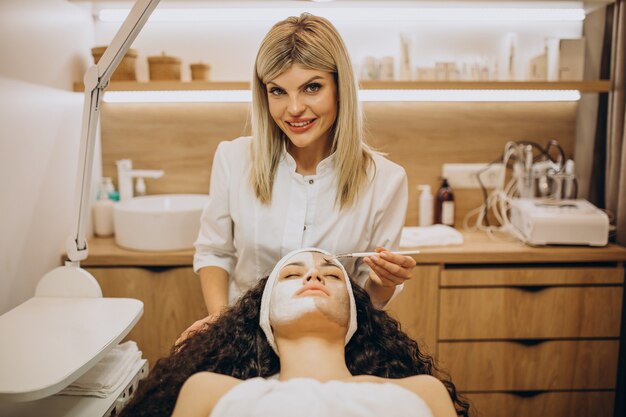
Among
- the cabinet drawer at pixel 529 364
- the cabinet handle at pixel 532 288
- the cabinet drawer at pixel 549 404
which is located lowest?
A: the cabinet drawer at pixel 549 404

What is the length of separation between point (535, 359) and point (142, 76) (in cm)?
221

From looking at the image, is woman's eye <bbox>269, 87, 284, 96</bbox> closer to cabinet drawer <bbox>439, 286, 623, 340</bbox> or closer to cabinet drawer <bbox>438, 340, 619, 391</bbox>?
cabinet drawer <bbox>439, 286, 623, 340</bbox>

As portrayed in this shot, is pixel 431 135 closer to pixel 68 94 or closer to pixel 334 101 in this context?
pixel 334 101

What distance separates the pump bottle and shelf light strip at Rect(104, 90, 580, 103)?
415 millimetres

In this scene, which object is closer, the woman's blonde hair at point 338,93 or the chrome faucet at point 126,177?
the woman's blonde hair at point 338,93

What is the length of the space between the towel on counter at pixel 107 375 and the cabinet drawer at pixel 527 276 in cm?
133

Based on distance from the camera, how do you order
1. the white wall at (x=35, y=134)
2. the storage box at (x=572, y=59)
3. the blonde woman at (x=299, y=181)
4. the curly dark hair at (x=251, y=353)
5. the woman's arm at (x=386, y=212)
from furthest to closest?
the storage box at (x=572, y=59)
the white wall at (x=35, y=134)
the woman's arm at (x=386, y=212)
the blonde woman at (x=299, y=181)
the curly dark hair at (x=251, y=353)

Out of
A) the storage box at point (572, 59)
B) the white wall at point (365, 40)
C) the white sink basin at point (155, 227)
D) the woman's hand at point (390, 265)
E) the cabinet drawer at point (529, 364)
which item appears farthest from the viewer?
the white wall at point (365, 40)

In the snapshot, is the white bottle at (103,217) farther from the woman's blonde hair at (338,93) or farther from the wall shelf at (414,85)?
the woman's blonde hair at (338,93)

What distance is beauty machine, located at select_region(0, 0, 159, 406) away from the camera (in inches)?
44.5

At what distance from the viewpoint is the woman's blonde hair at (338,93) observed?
59.6 inches

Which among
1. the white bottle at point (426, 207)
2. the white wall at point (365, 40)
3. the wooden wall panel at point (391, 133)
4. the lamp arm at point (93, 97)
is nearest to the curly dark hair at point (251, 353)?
the lamp arm at point (93, 97)

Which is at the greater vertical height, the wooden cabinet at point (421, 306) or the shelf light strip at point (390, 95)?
the shelf light strip at point (390, 95)

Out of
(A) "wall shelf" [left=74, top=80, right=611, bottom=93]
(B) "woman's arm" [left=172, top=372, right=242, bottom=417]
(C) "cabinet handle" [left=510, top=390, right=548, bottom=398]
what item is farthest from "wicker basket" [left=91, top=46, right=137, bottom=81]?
(C) "cabinet handle" [left=510, top=390, right=548, bottom=398]
